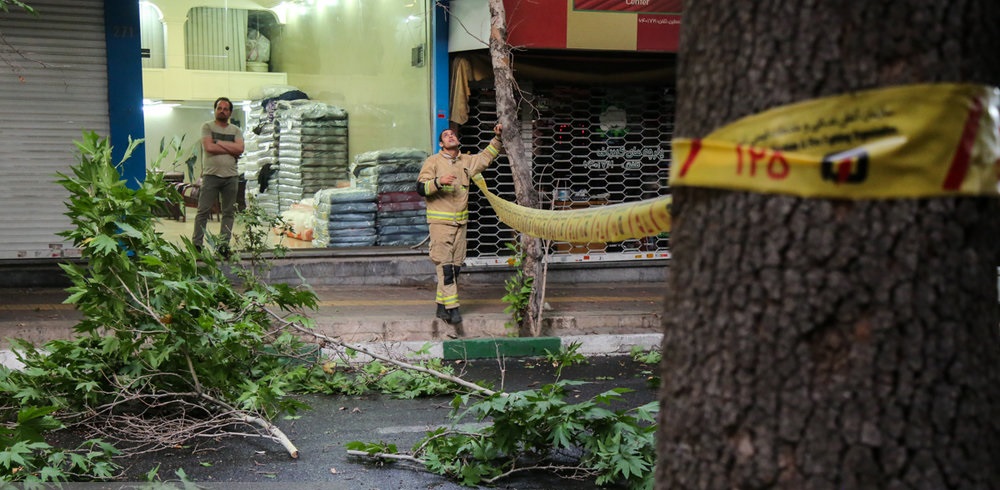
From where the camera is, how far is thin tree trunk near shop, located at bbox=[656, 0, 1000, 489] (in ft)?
6.43

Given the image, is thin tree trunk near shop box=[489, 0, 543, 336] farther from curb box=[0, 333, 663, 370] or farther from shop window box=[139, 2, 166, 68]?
shop window box=[139, 2, 166, 68]

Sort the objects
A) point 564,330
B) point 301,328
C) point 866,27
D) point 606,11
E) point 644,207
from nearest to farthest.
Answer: point 866,27
point 644,207
point 301,328
point 564,330
point 606,11

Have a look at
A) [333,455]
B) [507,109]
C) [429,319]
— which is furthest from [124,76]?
[333,455]

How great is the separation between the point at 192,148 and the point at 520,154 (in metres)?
4.44

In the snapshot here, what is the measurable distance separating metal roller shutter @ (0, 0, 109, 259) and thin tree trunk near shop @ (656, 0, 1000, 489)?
33.8ft

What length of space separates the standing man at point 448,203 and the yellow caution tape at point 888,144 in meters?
7.56

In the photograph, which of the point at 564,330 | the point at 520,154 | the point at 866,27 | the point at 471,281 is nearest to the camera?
the point at 866,27

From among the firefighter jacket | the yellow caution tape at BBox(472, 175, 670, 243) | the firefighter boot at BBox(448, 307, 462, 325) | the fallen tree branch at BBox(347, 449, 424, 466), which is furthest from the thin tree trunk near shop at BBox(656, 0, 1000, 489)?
the firefighter jacket

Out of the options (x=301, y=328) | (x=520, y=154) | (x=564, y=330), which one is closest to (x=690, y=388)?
(x=301, y=328)

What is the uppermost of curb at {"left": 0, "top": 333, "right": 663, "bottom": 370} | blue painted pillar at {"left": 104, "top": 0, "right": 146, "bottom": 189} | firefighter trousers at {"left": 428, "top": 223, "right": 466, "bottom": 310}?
blue painted pillar at {"left": 104, "top": 0, "right": 146, "bottom": 189}

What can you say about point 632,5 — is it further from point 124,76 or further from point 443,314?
point 124,76

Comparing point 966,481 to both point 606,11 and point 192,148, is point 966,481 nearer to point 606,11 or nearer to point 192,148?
point 606,11

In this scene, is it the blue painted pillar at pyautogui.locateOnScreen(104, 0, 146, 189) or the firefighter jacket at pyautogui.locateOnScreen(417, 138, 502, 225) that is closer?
the firefighter jacket at pyautogui.locateOnScreen(417, 138, 502, 225)

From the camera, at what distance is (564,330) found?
9852 mm
